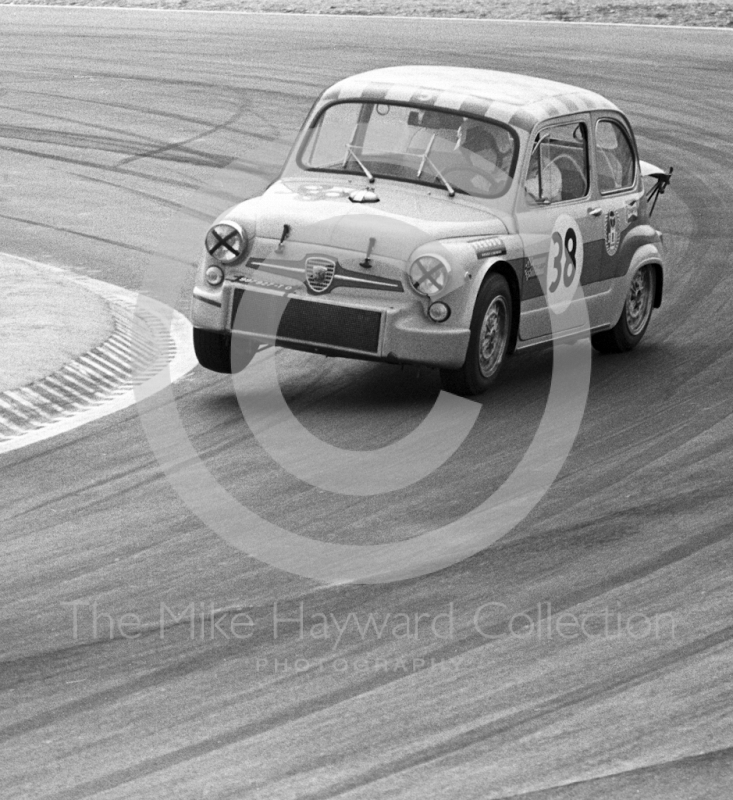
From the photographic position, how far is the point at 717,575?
6.66m

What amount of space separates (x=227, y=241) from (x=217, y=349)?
0.70 metres

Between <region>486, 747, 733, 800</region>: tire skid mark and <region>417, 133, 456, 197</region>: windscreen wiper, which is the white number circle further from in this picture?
<region>486, 747, 733, 800</region>: tire skid mark

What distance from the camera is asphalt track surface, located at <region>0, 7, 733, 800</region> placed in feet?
16.4

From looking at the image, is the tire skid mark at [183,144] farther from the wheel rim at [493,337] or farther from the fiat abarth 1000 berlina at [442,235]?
the wheel rim at [493,337]

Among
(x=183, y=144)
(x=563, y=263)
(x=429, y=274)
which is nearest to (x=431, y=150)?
(x=563, y=263)

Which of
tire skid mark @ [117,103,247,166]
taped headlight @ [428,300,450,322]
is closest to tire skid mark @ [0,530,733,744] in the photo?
taped headlight @ [428,300,450,322]

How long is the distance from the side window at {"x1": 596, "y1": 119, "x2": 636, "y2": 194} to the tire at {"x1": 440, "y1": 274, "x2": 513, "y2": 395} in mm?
1454

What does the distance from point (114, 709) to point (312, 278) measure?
4.13m

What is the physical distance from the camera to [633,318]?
10898 mm

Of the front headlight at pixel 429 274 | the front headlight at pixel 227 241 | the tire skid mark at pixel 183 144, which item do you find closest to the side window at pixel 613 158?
the front headlight at pixel 429 274

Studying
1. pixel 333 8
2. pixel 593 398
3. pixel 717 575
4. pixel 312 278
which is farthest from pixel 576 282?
pixel 333 8

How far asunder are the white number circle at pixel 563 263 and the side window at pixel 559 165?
0.20 m

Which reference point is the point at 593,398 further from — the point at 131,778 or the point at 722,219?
the point at 722,219

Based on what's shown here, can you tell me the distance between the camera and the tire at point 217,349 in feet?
31.6
